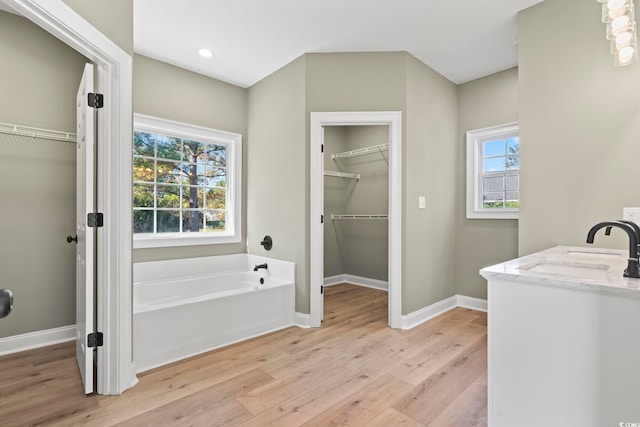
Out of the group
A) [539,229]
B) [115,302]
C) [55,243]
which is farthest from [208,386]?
[539,229]

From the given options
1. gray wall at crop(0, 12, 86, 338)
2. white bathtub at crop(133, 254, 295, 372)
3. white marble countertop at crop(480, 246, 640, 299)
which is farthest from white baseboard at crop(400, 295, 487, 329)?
gray wall at crop(0, 12, 86, 338)

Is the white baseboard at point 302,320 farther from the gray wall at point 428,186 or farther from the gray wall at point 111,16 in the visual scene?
Answer: the gray wall at point 111,16

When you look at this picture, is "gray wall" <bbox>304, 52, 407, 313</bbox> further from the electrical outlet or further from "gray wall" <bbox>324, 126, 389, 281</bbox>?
the electrical outlet

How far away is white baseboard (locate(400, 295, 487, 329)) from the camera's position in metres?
3.00

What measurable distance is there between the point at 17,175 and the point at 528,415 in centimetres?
367

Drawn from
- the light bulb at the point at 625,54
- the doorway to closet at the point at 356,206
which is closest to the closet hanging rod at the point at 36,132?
the doorway to closet at the point at 356,206

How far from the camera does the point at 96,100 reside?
1863mm

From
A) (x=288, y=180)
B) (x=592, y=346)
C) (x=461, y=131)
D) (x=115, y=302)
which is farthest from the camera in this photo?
(x=461, y=131)

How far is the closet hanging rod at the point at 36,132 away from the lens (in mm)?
2377

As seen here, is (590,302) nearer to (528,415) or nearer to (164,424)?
Result: (528,415)

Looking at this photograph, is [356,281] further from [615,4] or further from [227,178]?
[615,4]

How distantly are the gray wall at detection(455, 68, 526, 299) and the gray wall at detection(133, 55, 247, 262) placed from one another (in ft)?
8.80

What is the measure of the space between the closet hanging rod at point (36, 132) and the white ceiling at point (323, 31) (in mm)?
1108

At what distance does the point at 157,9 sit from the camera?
2410 mm
